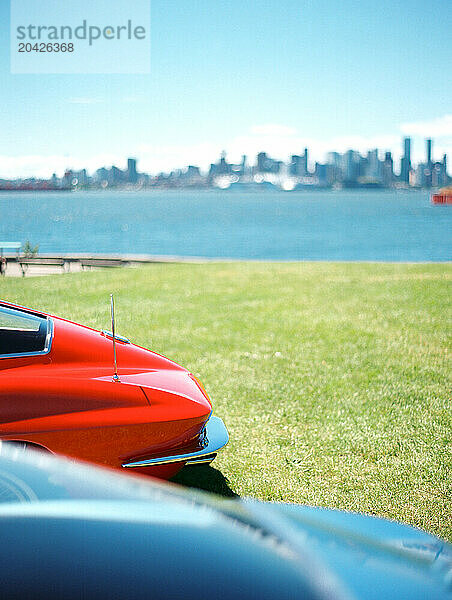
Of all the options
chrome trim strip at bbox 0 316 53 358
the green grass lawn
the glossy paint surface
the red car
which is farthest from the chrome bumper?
the glossy paint surface

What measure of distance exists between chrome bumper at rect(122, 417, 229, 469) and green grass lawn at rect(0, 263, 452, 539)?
607 millimetres

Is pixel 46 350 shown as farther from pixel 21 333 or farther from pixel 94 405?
pixel 94 405

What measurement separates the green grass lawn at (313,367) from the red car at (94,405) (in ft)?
3.25

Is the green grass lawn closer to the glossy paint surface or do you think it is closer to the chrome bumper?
the chrome bumper

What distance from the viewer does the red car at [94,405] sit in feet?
10.9

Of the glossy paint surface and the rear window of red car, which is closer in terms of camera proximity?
the glossy paint surface

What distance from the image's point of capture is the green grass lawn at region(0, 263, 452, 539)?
4.54 m

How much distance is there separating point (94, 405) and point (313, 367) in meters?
4.35

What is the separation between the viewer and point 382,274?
15.5 m

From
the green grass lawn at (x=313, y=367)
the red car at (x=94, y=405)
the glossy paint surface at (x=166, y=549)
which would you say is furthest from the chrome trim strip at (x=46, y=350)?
the glossy paint surface at (x=166, y=549)

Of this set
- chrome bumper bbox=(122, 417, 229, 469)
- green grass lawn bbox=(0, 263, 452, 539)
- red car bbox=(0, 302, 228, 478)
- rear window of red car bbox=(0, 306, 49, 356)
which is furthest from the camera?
green grass lawn bbox=(0, 263, 452, 539)

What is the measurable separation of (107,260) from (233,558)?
71.5 ft

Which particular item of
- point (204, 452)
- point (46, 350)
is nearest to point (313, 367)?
point (204, 452)

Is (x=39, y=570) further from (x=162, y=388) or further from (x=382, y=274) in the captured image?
(x=382, y=274)
